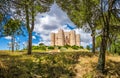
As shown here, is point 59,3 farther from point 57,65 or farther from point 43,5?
point 57,65

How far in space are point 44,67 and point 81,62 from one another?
438 cm

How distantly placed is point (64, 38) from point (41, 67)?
69.3 m

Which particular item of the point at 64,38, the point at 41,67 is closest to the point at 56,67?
the point at 41,67

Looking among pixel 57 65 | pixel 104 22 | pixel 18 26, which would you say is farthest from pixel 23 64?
pixel 104 22

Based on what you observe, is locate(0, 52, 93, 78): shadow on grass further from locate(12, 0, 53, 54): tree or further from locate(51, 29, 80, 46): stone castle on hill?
locate(51, 29, 80, 46): stone castle on hill

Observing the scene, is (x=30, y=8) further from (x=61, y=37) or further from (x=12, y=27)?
(x=61, y=37)

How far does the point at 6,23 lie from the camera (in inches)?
679

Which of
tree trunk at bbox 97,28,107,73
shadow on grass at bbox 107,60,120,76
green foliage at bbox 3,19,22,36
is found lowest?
shadow on grass at bbox 107,60,120,76

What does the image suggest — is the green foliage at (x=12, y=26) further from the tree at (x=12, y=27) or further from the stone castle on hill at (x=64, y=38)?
the stone castle on hill at (x=64, y=38)

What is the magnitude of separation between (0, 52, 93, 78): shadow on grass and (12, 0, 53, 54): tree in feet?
13.7

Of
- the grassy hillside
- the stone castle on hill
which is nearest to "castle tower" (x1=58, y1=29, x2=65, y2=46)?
the stone castle on hill

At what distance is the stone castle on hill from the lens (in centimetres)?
8875

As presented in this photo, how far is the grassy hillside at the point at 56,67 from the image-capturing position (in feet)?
63.8

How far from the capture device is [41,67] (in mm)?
21516
